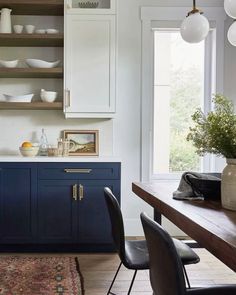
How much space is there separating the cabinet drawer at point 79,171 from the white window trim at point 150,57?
2.28 feet

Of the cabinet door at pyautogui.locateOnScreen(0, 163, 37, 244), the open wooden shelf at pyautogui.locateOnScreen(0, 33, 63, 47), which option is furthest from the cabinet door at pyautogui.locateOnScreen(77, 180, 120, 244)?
the open wooden shelf at pyautogui.locateOnScreen(0, 33, 63, 47)

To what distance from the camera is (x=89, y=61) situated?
Result: 3721 mm

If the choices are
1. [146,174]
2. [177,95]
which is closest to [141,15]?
[177,95]

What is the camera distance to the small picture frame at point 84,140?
405 cm

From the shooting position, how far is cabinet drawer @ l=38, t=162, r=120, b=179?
11.4ft

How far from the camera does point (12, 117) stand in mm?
4059

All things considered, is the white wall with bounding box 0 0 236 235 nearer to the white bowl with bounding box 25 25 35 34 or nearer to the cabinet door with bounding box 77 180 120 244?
the white bowl with bounding box 25 25 35 34

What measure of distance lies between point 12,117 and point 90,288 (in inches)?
85.1

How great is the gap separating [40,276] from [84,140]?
5.40 ft

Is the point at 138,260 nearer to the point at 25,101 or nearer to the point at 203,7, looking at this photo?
the point at 25,101

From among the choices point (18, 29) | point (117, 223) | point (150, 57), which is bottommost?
point (117, 223)

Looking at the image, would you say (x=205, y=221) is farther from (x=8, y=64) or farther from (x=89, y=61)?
(x=8, y=64)

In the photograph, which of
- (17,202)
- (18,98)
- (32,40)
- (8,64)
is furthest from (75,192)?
(32,40)

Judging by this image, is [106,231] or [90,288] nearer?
[90,288]
